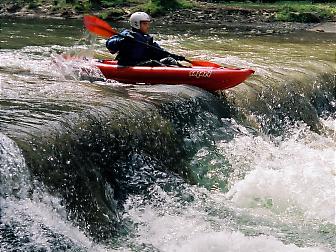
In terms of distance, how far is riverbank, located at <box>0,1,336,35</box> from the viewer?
30141 mm

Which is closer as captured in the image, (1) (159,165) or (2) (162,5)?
(1) (159,165)

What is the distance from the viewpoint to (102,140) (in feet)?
23.9

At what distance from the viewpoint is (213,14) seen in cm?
3294

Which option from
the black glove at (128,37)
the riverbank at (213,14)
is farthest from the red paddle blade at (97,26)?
the riverbank at (213,14)

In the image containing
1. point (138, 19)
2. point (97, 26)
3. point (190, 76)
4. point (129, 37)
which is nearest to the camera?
point (190, 76)

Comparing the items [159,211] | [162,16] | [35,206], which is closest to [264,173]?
[159,211]

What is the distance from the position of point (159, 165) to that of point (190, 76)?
2.43 meters

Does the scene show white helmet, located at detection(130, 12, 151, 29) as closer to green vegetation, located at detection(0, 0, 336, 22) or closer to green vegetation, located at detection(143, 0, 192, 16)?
green vegetation, located at detection(0, 0, 336, 22)

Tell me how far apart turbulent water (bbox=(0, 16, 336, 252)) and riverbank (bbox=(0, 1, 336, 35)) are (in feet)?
59.4

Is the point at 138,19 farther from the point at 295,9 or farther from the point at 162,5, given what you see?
the point at 162,5

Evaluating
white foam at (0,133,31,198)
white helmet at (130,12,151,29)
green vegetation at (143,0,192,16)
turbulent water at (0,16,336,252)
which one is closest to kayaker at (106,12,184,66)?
white helmet at (130,12,151,29)

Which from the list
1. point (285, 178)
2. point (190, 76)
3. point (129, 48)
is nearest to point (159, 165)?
point (285, 178)

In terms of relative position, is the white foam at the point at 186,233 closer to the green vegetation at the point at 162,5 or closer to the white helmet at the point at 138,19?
the white helmet at the point at 138,19

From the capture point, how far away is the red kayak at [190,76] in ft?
32.4
